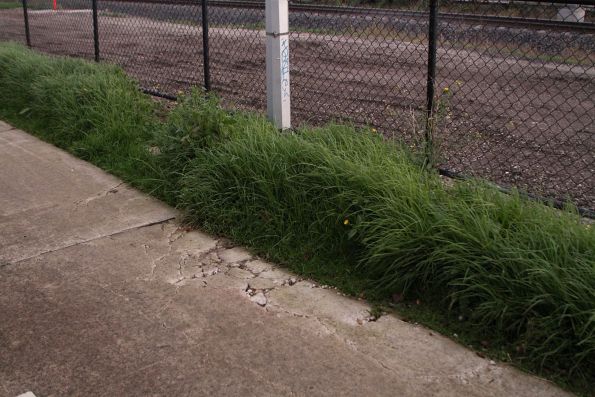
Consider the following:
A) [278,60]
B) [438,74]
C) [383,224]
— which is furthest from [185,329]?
[438,74]

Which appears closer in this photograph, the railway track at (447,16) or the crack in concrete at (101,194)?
the railway track at (447,16)

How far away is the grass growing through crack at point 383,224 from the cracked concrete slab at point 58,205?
0.20m

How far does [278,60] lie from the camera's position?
564 centimetres

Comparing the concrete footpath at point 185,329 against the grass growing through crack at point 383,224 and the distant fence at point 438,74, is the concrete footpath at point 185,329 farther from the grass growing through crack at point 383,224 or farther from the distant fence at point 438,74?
the distant fence at point 438,74

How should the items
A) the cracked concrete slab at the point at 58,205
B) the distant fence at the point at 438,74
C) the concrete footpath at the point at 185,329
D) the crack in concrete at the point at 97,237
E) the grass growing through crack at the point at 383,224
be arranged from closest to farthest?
the concrete footpath at the point at 185,329, the grass growing through crack at the point at 383,224, the crack in concrete at the point at 97,237, the cracked concrete slab at the point at 58,205, the distant fence at the point at 438,74

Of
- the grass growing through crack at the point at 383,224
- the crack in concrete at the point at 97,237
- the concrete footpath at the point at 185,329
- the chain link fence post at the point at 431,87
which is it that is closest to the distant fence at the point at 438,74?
the chain link fence post at the point at 431,87

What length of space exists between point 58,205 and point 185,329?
2.23 metres

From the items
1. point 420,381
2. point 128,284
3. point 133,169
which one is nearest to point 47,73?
point 133,169

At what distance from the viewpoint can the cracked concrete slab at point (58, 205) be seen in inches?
191

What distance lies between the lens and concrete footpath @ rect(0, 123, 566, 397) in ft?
10.5

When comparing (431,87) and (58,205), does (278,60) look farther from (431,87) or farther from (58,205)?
(58,205)

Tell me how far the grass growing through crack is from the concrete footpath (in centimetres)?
18

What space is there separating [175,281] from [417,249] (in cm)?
141

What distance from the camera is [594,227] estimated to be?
3.73 metres
